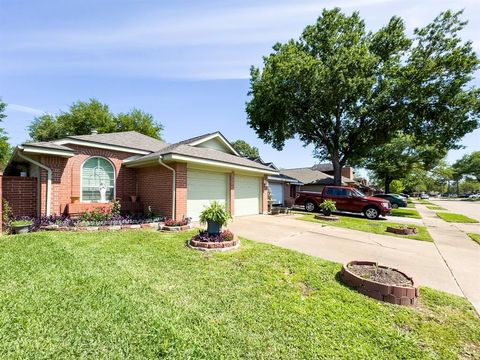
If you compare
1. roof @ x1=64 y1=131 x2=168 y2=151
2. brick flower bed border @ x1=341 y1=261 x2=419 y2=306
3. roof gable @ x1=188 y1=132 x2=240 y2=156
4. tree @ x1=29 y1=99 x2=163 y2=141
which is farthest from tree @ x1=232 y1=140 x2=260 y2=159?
brick flower bed border @ x1=341 y1=261 x2=419 y2=306

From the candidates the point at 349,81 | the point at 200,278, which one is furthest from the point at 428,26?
the point at 200,278

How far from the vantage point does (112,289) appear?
3.40m

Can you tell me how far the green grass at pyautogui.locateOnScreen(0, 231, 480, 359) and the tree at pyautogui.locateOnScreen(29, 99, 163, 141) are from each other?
2878cm

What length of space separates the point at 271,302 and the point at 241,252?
7.64ft

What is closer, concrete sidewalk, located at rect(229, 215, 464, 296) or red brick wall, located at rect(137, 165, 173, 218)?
concrete sidewalk, located at rect(229, 215, 464, 296)

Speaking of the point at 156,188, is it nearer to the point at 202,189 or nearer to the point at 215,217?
the point at 202,189

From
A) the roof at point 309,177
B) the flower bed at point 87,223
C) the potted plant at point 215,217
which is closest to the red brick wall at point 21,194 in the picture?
the flower bed at point 87,223

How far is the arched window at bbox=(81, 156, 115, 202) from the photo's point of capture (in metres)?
9.33

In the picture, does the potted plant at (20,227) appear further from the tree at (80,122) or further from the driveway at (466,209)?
the driveway at (466,209)

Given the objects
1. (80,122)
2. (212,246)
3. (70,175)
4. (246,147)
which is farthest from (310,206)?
(246,147)

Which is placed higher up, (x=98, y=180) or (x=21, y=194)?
(x=98, y=180)

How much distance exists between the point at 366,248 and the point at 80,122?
3365cm

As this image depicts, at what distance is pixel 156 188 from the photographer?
9641 mm

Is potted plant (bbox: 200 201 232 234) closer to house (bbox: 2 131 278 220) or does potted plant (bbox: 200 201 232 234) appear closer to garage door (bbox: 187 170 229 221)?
house (bbox: 2 131 278 220)
